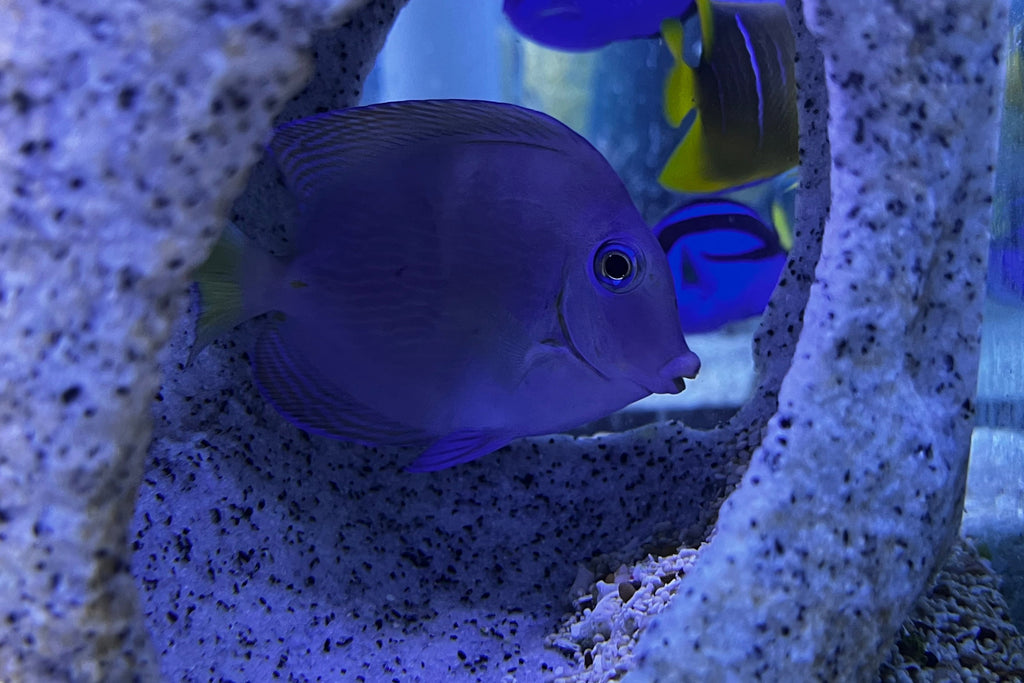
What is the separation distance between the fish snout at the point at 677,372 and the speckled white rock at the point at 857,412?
29 centimetres

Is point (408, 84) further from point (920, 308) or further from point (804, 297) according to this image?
point (920, 308)

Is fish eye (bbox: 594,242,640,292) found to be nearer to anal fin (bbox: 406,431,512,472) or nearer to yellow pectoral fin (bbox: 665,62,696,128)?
anal fin (bbox: 406,431,512,472)

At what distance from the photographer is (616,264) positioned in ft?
3.67

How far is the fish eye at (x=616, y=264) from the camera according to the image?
1.11 m

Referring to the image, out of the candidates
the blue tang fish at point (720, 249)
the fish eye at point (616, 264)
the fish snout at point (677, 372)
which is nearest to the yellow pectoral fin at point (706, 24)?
the blue tang fish at point (720, 249)

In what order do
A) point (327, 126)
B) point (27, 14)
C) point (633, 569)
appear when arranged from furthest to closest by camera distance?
point (633, 569) → point (327, 126) → point (27, 14)

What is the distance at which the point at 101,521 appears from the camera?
1.85ft

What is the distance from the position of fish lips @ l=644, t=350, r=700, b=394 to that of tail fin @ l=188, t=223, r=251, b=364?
0.63m

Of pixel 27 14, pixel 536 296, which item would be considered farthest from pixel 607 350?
pixel 27 14

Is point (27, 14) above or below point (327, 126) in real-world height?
above

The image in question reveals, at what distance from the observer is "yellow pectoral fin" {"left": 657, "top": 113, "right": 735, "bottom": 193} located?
2049mm

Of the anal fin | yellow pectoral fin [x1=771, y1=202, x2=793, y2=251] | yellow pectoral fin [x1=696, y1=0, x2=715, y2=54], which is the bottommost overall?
yellow pectoral fin [x1=771, y1=202, x2=793, y2=251]

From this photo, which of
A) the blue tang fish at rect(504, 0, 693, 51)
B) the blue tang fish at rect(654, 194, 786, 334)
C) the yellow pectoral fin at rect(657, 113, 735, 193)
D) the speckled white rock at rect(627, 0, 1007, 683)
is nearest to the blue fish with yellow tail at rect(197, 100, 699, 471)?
the speckled white rock at rect(627, 0, 1007, 683)

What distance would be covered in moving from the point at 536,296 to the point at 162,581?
0.67 m
